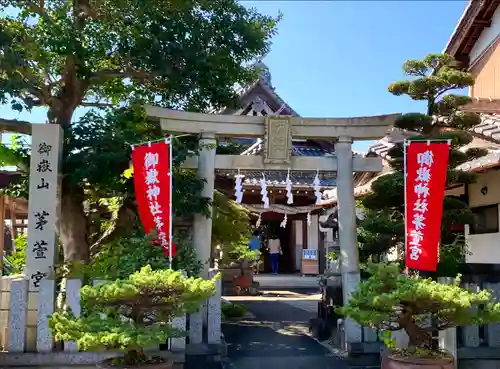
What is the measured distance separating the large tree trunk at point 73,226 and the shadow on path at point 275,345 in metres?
3.09

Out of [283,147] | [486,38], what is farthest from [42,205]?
[486,38]

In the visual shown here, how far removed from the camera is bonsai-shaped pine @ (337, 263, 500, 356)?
221 inches

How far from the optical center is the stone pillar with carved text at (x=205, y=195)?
8789 millimetres

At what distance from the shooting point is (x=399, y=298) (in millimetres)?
5598

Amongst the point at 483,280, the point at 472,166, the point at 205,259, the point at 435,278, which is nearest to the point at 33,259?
the point at 205,259

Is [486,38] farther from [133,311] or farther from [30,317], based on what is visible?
[30,317]

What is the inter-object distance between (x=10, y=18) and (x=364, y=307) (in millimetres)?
7530

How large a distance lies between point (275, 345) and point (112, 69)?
220 inches

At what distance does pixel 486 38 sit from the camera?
1235 centimetres

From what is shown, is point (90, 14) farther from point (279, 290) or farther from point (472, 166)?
point (279, 290)

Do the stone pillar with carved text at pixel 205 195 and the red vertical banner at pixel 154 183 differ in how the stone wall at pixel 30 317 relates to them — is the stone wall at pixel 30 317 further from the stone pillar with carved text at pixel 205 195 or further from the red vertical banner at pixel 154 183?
the stone pillar with carved text at pixel 205 195

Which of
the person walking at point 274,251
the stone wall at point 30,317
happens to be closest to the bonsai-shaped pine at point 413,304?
the stone wall at point 30,317

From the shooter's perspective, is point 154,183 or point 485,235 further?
point 485,235

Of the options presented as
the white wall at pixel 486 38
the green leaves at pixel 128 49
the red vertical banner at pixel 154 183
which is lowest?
the red vertical banner at pixel 154 183
